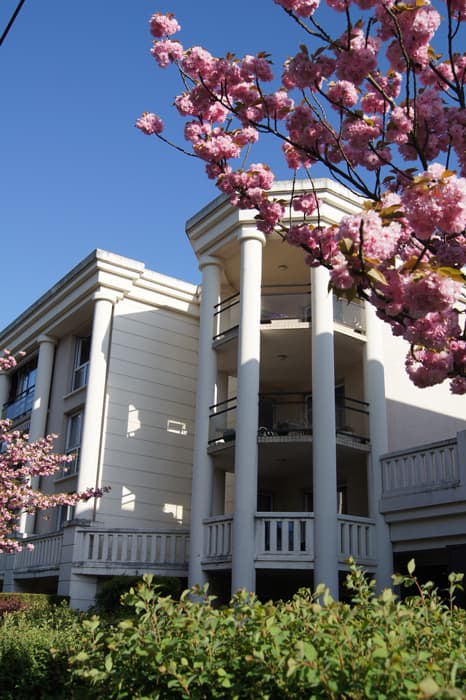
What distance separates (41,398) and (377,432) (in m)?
11.7

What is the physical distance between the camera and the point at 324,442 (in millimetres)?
15258

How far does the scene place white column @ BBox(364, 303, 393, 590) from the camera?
601 inches

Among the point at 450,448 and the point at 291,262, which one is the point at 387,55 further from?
the point at 291,262

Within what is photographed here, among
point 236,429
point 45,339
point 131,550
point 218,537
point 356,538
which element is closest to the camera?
point 356,538

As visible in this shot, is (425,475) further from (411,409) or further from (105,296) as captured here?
(105,296)

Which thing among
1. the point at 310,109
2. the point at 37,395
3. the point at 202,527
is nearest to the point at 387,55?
the point at 310,109

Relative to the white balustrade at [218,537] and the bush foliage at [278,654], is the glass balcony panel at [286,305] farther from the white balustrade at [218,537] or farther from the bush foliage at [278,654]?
the bush foliage at [278,654]

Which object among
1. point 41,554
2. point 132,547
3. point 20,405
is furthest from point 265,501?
point 20,405

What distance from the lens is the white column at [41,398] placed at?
73.8 feet

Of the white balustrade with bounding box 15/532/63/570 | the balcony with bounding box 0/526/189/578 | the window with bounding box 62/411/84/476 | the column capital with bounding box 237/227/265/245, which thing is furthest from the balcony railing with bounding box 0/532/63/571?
the column capital with bounding box 237/227/265/245

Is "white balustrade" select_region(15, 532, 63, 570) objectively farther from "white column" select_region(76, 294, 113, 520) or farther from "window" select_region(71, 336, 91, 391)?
"window" select_region(71, 336, 91, 391)

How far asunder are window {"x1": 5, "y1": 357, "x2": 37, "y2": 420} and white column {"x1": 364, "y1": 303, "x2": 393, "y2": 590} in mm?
13306

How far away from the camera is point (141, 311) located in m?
21.8

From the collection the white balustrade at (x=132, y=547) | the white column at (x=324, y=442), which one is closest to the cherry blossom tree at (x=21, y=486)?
the white balustrade at (x=132, y=547)
